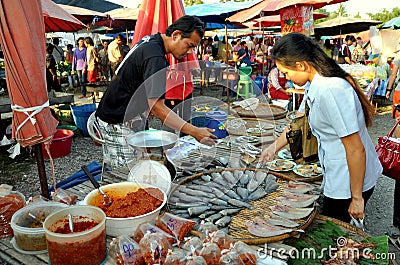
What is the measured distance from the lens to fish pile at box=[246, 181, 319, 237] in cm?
191

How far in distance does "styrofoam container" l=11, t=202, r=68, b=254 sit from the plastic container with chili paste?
0.55 ft

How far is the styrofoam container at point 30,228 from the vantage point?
1.73 m

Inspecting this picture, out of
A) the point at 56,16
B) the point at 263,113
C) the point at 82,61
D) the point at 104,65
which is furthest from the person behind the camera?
the point at 104,65

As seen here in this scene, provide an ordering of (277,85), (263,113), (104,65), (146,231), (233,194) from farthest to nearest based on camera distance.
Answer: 1. (104,65)
2. (277,85)
3. (263,113)
4. (233,194)
5. (146,231)

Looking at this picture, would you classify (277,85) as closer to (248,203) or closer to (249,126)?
(249,126)

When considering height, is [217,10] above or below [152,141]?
above

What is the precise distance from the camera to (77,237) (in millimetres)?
1509

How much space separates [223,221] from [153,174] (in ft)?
2.01

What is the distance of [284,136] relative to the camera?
9.43 feet

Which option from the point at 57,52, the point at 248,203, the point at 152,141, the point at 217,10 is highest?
the point at 217,10

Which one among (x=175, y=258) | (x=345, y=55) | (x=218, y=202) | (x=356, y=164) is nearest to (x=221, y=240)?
(x=175, y=258)

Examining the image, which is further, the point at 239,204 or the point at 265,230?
the point at 239,204

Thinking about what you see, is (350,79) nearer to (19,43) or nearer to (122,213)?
(122,213)

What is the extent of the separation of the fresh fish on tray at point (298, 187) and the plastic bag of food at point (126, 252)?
4.28 feet
